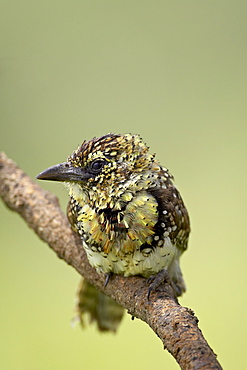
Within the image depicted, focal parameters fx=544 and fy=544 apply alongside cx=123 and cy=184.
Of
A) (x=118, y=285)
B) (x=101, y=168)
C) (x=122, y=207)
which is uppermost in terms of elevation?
(x=101, y=168)

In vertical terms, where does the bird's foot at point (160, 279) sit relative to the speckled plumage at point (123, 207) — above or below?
below

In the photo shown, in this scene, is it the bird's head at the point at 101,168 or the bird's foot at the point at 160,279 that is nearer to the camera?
the bird's foot at the point at 160,279

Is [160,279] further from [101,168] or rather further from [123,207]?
[101,168]

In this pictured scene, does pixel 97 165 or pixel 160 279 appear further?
pixel 97 165

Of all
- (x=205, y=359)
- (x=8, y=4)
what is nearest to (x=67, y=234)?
(x=205, y=359)

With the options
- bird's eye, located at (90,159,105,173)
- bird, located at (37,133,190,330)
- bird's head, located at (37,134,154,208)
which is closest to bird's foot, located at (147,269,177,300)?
bird, located at (37,133,190,330)

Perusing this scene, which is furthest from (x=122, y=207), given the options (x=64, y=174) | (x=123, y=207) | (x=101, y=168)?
(x=64, y=174)

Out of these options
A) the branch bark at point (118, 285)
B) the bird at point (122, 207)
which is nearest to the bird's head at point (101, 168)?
the bird at point (122, 207)

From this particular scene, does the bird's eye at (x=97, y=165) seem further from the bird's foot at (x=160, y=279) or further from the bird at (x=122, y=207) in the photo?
the bird's foot at (x=160, y=279)

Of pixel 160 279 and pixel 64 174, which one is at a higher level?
pixel 64 174
